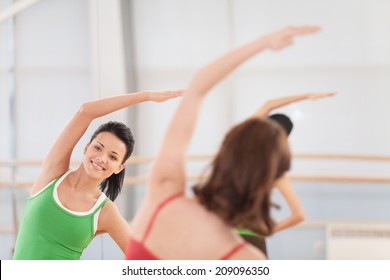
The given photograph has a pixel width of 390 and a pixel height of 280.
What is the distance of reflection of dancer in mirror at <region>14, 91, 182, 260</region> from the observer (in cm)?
190

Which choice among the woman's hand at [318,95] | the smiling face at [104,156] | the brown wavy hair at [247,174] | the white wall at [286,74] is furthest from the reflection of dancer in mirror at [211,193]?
the woman's hand at [318,95]

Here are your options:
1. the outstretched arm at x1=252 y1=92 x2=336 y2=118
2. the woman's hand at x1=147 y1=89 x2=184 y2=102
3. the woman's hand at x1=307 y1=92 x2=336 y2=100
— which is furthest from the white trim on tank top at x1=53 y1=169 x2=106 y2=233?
the woman's hand at x1=307 y1=92 x2=336 y2=100

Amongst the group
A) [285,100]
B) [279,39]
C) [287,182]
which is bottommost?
[287,182]

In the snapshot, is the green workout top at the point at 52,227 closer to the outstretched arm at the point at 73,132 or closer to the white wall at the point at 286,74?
the outstretched arm at the point at 73,132

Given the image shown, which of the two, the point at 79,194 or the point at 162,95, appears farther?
the point at 162,95

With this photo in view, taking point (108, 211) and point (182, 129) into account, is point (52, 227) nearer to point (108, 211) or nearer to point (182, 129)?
point (108, 211)

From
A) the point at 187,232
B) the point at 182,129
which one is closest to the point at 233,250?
the point at 187,232

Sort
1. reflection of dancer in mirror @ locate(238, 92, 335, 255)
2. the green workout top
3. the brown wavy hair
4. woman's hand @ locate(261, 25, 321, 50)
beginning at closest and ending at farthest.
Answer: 1. the brown wavy hair
2. woman's hand @ locate(261, 25, 321, 50)
3. the green workout top
4. reflection of dancer in mirror @ locate(238, 92, 335, 255)

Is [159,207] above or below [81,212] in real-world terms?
above

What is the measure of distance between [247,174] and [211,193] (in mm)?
90

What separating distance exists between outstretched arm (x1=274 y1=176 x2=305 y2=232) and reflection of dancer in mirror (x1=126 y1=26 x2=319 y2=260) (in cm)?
57

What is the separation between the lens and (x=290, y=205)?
203 cm

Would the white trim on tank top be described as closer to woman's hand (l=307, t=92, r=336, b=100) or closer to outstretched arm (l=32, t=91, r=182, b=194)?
outstretched arm (l=32, t=91, r=182, b=194)
